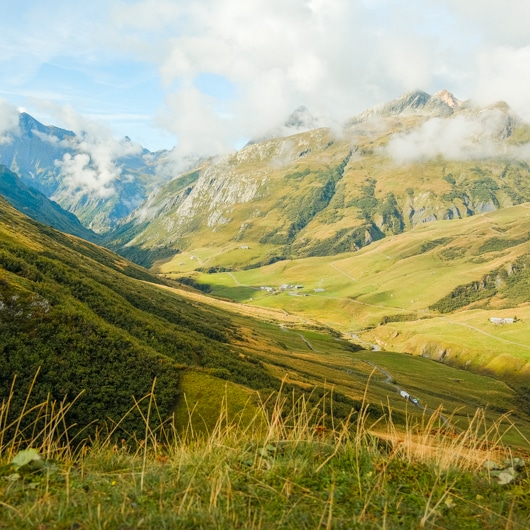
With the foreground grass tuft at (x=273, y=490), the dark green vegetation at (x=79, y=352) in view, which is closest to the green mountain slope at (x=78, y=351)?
the dark green vegetation at (x=79, y=352)

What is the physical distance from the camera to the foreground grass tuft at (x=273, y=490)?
6.35 m

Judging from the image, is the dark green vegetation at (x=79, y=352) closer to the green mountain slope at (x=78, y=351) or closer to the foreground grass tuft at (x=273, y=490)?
the green mountain slope at (x=78, y=351)

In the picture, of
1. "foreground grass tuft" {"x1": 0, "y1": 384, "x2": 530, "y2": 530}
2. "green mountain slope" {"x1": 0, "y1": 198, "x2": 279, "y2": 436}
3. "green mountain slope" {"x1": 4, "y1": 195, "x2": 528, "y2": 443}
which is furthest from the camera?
"green mountain slope" {"x1": 0, "y1": 198, "x2": 279, "y2": 436}

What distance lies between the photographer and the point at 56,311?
1962 inches

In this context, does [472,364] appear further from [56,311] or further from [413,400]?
[56,311]

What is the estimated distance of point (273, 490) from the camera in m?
7.21

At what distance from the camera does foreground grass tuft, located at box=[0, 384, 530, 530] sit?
6352 mm

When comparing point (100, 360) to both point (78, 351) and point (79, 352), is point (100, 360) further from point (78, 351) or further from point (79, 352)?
point (78, 351)

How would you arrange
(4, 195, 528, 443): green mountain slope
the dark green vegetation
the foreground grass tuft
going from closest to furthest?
the foreground grass tuft < the dark green vegetation < (4, 195, 528, 443): green mountain slope

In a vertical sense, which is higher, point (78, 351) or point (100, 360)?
point (78, 351)

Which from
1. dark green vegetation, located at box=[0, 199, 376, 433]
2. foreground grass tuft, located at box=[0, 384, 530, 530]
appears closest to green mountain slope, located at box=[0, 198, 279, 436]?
dark green vegetation, located at box=[0, 199, 376, 433]

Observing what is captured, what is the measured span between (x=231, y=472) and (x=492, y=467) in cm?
636

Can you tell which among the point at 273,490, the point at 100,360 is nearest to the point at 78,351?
the point at 100,360

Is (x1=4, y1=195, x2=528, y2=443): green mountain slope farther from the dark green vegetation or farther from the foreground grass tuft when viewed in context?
the foreground grass tuft
